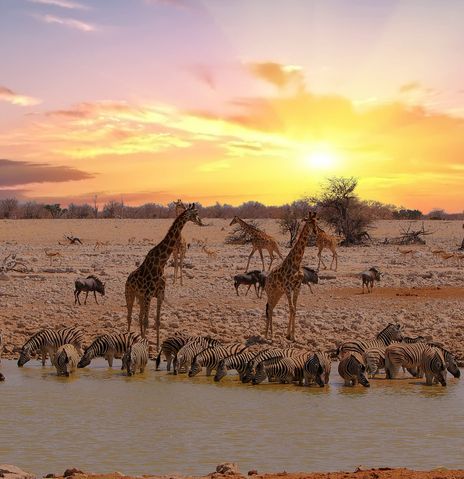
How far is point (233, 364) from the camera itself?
12.8m

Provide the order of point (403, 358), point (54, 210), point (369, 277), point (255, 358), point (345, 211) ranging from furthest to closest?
1. point (54, 210)
2. point (345, 211)
3. point (369, 277)
4. point (403, 358)
5. point (255, 358)

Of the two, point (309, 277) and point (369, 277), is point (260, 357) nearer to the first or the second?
point (309, 277)

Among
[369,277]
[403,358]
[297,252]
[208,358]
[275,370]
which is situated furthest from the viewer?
[369,277]

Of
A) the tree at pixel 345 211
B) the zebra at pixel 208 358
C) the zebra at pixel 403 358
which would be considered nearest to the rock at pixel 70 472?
the zebra at pixel 208 358

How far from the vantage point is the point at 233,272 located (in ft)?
95.3

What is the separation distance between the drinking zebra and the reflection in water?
177 millimetres

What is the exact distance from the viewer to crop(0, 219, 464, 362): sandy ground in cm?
1761

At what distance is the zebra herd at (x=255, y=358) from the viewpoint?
1241 centimetres

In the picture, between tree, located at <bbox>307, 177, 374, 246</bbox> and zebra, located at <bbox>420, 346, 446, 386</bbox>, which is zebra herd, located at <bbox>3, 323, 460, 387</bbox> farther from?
tree, located at <bbox>307, 177, 374, 246</bbox>

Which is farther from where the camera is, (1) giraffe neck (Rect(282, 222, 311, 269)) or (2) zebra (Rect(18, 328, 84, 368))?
(1) giraffe neck (Rect(282, 222, 311, 269))

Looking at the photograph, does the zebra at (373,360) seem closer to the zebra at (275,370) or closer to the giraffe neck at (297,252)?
the zebra at (275,370)

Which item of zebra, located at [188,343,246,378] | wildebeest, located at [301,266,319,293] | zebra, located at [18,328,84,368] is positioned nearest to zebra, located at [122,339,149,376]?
zebra, located at [188,343,246,378]

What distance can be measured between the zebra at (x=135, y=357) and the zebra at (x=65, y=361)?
0.74 m

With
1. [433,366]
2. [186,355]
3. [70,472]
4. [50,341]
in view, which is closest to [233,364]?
[186,355]
